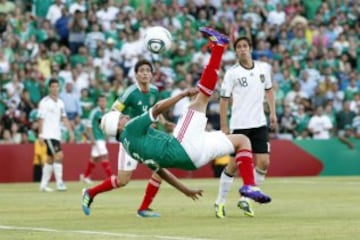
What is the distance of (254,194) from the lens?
15.6 metres

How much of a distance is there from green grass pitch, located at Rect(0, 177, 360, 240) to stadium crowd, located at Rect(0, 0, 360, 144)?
7744 mm

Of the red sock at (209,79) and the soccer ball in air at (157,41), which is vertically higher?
the soccer ball in air at (157,41)

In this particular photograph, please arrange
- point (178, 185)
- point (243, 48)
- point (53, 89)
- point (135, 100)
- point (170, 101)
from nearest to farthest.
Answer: point (170, 101)
point (178, 185)
point (243, 48)
point (135, 100)
point (53, 89)

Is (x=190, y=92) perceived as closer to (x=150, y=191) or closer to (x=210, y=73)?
(x=210, y=73)

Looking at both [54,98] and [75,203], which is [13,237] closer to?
[75,203]

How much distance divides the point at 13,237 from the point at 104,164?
55.5ft

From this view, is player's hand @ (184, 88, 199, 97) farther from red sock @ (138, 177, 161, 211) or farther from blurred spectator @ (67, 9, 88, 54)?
blurred spectator @ (67, 9, 88, 54)

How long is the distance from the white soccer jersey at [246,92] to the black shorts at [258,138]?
2.8 inches

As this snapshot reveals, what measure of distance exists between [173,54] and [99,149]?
6559mm

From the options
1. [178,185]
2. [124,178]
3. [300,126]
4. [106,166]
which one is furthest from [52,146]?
[300,126]

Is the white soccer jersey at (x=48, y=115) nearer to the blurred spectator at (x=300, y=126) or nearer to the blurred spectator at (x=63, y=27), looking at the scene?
the blurred spectator at (x=63, y=27)

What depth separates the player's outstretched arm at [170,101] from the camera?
14.4 m

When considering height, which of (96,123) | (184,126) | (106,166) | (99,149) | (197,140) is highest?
(184,126)

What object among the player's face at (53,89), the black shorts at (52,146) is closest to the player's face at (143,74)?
the player's face at (53,89)
